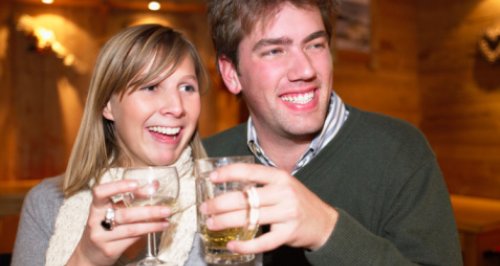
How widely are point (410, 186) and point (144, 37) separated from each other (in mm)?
952

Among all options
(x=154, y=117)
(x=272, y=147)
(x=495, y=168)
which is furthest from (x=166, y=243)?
(x=495, y=168)

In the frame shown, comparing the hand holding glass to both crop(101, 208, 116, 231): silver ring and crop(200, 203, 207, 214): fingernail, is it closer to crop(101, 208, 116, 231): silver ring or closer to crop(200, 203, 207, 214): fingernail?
crop(200, 203, 207, 214): fingernail

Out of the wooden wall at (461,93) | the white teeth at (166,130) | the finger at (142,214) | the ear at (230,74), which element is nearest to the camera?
the finger at (142,214)

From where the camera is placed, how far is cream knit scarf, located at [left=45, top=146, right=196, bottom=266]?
1.49 meters

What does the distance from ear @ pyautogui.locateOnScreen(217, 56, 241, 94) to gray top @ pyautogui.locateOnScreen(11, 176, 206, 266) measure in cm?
63

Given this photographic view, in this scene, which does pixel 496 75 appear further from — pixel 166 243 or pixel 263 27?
pixel 166 243

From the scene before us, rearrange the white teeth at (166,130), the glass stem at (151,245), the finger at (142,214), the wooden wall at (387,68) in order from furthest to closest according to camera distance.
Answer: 1. the wooden wall at (387,68)
2. the white teeth at (166,130)
3. the glass stem at (151,245)
4. the finger at (142,214)

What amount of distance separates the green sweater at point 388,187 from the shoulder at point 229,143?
1.10 feet

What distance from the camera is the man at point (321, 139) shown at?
1.48 meters

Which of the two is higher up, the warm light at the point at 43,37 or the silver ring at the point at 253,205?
the warm light at the point at 43,37

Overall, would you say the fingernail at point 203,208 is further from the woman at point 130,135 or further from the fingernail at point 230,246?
the woman at point 130,135

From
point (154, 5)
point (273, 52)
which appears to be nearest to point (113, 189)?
point (273, 52)

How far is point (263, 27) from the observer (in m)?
1.66

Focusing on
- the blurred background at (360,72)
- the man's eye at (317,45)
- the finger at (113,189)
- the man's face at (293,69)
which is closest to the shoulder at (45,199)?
the finger at (113,189)
